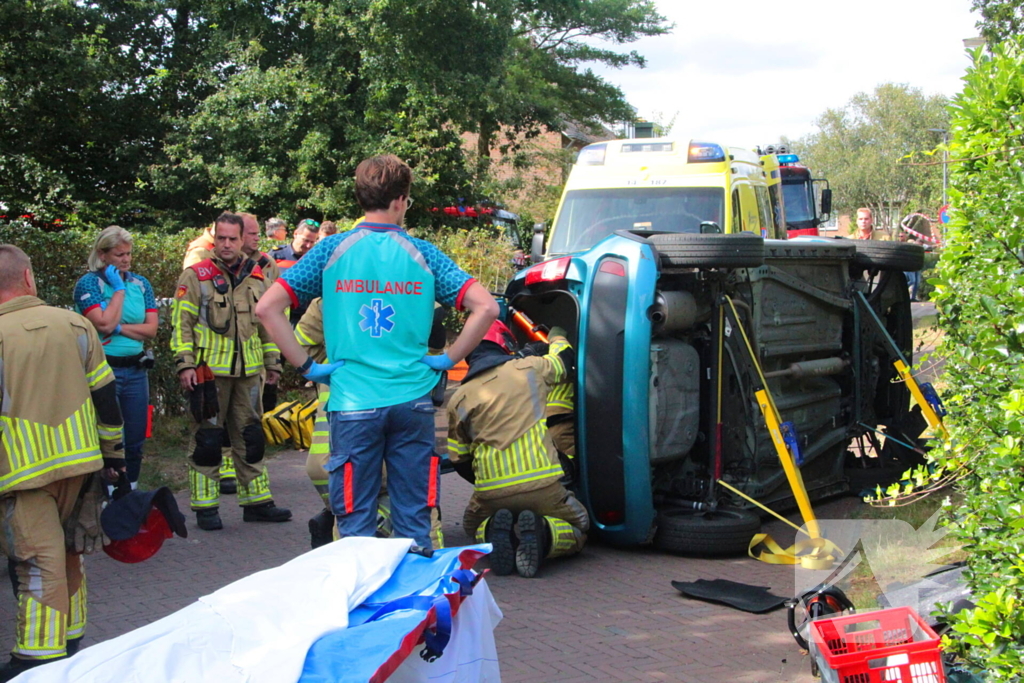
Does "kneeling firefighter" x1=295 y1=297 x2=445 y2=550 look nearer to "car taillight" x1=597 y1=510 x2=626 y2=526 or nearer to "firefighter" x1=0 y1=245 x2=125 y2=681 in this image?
"firefighter" x1=0 y1=245 x2=125 y2=681

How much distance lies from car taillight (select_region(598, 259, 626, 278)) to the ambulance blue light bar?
4045mm

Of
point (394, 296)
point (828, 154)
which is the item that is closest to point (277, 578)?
point (394, 296)

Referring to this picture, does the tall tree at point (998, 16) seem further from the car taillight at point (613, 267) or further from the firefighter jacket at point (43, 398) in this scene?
the firefighter jacket at point (43, 398)

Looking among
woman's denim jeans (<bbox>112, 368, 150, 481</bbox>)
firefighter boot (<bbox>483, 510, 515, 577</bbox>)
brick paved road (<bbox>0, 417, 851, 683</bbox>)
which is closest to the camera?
brick paved road (<bbox>0, 417, 851, 683</bbox>)

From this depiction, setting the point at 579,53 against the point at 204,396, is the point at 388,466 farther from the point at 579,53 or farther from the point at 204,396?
the point at 579,53

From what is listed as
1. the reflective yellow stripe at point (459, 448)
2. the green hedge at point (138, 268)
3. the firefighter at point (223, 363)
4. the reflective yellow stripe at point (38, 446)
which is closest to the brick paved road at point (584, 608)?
the firefighter at point (223, 363)

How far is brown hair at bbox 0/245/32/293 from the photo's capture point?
420 centimetres

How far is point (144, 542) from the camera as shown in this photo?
433cm

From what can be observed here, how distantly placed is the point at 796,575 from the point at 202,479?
3.91m

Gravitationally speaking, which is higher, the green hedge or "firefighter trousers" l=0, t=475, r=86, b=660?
the green hedge

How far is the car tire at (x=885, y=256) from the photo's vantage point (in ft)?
24.9

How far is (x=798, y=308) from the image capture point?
7.12 m

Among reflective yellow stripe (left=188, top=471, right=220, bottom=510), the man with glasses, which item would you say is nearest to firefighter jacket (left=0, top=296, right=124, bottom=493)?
reflective yellow stripe (left=188, top=471, right=220, bottom=510)

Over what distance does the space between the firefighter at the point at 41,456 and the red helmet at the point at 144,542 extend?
0.43 feet
